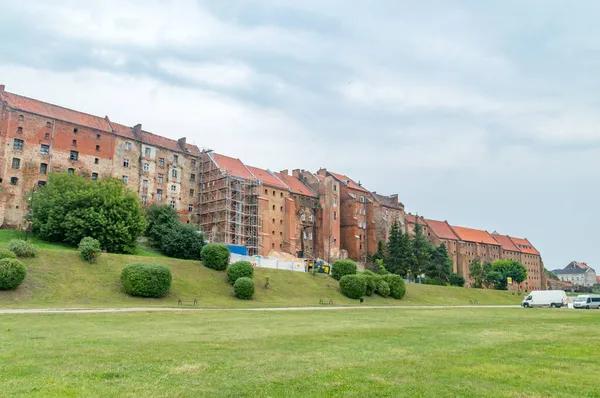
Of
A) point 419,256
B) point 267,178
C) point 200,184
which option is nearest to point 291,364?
point 200,184

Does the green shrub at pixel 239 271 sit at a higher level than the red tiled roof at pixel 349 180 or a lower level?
lower

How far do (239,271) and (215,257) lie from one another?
14.5ft

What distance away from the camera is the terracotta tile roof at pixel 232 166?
77.2 meters

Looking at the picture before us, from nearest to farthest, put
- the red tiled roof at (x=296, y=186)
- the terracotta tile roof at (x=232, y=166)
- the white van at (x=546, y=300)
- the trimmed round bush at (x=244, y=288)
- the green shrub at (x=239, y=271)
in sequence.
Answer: the trimmed round bush at (x=244, y=288), the green shrub at (x=239, y=271), the white van at (x=546, y=300), the terracotta tile roof at (x=232, y=166), the red tiled roof at (x=296, y=186)

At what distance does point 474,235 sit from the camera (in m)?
138

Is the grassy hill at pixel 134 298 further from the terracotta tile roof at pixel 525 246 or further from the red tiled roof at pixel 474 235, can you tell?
the terracotta tile roof at pixel 525 246

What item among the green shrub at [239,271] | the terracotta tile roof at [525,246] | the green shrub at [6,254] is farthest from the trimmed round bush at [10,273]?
the terracotta tile roof at [525,246]

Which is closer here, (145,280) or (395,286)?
(145,280)

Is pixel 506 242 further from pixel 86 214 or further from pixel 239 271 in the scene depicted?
pixel 86 214

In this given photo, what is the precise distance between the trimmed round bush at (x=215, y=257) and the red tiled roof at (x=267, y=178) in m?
28.1

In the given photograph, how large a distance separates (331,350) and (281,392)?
4.92 m

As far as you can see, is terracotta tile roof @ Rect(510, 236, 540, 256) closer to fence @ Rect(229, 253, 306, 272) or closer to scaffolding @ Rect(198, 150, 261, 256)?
scaffolding @ Rect(198, 150, 261, 256)

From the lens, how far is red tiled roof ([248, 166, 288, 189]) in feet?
263

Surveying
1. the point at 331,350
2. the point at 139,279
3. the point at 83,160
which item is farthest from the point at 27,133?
the point at 331,350
